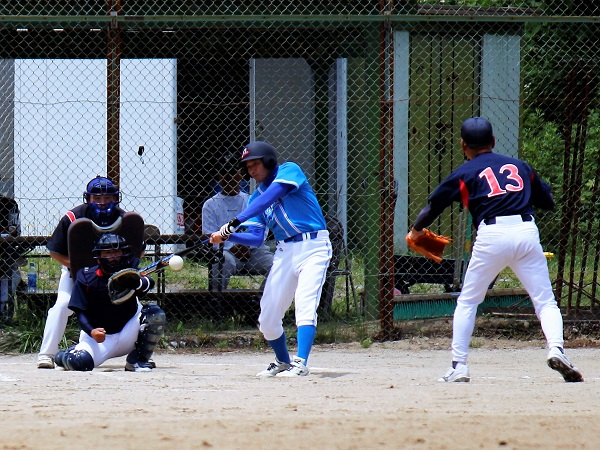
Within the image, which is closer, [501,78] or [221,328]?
[221,328]

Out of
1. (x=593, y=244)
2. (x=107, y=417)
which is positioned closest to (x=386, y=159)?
(x=593, y=244)

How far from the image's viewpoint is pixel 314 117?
1090 cm

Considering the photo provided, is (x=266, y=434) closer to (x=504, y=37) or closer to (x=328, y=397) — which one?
(x=328, y=397)

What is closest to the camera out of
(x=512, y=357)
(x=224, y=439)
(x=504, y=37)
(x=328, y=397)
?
(x=224, y=439)

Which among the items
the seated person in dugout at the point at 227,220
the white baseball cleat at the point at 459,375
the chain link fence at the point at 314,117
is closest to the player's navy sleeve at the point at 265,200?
the white baseball cleat at the point at 459,375

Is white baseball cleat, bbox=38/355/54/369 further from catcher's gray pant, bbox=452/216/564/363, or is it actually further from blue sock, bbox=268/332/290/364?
catcher's gray pant, bbox=452/216/564/363

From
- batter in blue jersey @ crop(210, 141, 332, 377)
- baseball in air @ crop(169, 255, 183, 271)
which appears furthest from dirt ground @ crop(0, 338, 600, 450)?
baseball in air @ crop(169, 255, 183, 271)

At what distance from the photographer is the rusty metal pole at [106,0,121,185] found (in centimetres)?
820

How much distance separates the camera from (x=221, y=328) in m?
8.85

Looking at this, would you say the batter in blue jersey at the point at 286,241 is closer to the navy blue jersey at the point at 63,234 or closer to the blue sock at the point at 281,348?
the blue sock at the point at 281,348

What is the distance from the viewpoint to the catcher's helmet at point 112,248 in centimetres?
688

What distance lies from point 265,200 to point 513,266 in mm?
1572

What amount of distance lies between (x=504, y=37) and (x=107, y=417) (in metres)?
7.26

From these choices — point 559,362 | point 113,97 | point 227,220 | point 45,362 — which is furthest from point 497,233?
point 227,220
